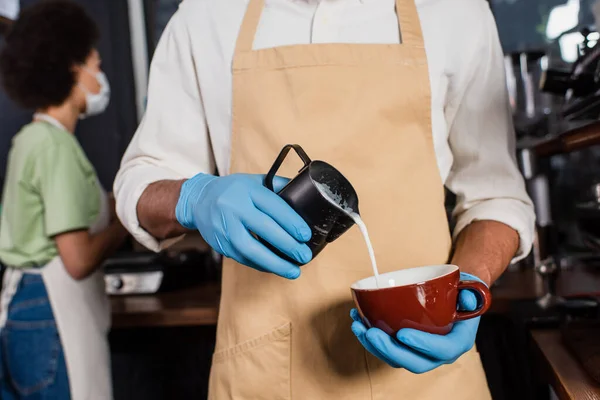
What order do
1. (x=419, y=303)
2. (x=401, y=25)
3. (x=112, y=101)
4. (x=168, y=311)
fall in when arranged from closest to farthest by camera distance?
1. (x=419, y=303)
2. (x=401, y=25)
3. (x=168, y=311)
4. (x=112, y=101)

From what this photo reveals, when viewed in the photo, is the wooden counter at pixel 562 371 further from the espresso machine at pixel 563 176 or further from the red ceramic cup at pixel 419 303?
the red ceramic cup at pixel 419 303

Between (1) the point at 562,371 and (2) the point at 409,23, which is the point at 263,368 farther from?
(2) the point at 409,23

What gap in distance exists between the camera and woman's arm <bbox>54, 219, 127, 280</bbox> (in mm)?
1656

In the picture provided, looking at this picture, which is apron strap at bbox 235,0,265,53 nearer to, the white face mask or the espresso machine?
the espresso machine

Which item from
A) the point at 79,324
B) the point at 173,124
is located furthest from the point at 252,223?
the point at 79,324

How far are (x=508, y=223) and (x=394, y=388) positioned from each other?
0.34m

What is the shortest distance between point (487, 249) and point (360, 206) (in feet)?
0.74

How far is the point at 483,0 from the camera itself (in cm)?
105

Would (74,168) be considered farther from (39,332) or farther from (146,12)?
(146,12)

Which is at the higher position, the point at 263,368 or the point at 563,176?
the point at 563,176

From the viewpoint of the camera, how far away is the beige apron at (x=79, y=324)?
165 cm

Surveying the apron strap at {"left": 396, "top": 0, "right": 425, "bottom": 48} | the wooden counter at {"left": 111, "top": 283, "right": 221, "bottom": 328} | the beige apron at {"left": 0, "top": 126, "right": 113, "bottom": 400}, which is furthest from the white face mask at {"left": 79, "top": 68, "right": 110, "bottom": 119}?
the apron strap at {"left": 396, "top": 0, "right": 425, "bottom": 48}

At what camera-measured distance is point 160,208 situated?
0.88 metres

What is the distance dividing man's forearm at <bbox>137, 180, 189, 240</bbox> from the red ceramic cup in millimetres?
325
